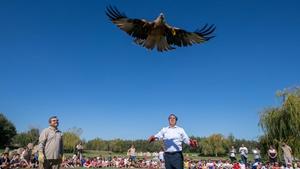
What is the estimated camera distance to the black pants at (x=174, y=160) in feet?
24.8

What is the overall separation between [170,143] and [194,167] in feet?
60.4

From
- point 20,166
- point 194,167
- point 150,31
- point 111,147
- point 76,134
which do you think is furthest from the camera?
point 111,147

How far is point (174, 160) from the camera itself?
757 centimetres

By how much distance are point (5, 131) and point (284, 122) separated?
214ft

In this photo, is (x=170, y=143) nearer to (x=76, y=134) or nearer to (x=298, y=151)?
(x=298, y=151)

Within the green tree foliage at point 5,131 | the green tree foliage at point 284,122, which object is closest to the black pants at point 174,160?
the green tree foliage at point 284,122

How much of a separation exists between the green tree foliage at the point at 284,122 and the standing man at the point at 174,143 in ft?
67.4

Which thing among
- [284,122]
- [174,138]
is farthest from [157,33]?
[284,122]

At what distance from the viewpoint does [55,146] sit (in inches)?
329

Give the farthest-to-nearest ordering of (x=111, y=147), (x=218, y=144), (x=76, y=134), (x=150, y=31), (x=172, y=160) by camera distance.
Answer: (x=111, y=147)
(x=218, y=144)
(x=76, y=134)
(x=150, y=31)
(x=172, y=160)

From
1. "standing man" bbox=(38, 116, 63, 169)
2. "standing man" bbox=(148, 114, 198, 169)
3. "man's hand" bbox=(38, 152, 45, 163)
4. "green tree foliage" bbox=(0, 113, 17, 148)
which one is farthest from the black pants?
"green tree foliage" bbox=(0, 113, 17, 148)

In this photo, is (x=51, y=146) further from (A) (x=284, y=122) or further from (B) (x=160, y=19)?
(A) (x=284, y=122)

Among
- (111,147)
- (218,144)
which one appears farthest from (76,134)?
(218,144)

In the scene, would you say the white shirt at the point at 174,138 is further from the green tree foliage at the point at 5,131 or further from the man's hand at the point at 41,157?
the green tree foliage at the point at 5,131
